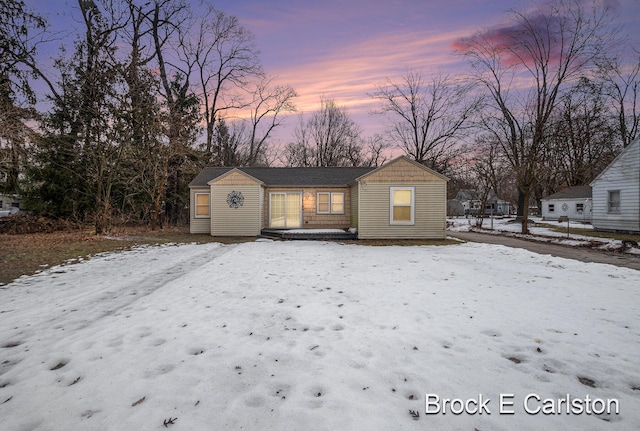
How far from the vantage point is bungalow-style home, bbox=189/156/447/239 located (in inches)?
544

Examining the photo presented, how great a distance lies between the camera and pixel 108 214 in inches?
571

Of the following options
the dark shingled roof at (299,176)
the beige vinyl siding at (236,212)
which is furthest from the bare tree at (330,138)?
the beige vinyl siding at (236,212)

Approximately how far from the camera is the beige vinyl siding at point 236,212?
1568 centimetres

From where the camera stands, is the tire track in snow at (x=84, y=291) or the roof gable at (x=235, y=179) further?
the roof gable at (x=235, y=179)

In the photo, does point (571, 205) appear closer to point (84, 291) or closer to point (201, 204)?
point (201, 204)

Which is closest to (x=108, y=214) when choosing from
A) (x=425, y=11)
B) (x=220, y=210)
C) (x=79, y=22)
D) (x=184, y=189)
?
(x=220, y=210)

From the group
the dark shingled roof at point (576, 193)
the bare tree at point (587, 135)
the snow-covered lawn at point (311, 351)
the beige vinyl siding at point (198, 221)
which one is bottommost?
the snow-covered lawn at point (311, 351)

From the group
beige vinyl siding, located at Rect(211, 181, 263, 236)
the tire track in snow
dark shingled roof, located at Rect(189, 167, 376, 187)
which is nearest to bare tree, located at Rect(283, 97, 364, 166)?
dark shingled roof, located at Rect(189, 167, 376, 187)

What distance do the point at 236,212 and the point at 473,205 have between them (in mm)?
46890

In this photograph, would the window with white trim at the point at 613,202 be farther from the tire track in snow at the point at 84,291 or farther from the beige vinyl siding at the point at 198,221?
the beige vinyl siding at the point at 198,221

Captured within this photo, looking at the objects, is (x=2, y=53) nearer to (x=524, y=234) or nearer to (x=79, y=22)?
(x=79, y=22)

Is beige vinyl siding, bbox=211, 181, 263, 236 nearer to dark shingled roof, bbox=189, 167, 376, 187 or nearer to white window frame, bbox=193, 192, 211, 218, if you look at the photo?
white window frame, bbox=193, 192, 211, 218

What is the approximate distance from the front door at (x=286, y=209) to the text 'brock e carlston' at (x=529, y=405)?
573 inches

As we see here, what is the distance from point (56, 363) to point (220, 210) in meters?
13.3
